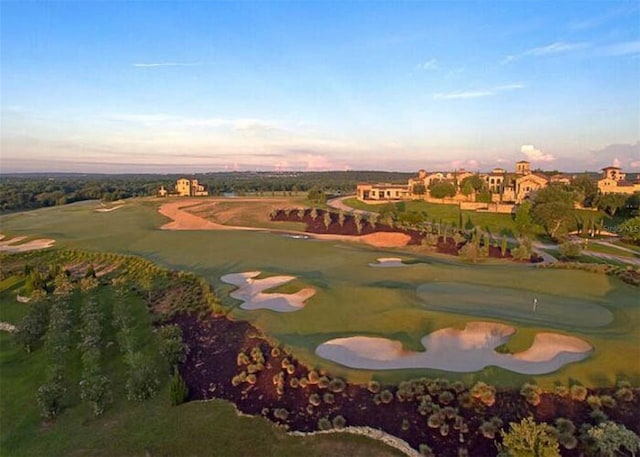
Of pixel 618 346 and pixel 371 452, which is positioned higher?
pixel 618 346

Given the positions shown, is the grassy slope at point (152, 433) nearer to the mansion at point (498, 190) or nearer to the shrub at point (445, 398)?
the shrub at point (445, 398)

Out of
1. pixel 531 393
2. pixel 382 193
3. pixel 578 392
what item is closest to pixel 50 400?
pixel 531 393

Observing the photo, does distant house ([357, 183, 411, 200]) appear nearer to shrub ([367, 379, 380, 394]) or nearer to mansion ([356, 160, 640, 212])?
mansion ([356, 160, 640, 212])

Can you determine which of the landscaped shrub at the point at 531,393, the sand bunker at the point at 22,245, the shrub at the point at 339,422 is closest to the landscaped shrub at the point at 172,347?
the shrub at the point at 339,422

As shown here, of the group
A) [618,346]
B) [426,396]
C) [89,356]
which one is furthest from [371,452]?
[89,356]

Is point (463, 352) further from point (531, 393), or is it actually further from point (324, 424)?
point (324, 424)

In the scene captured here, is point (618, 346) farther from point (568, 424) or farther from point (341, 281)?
point (341, 281)
